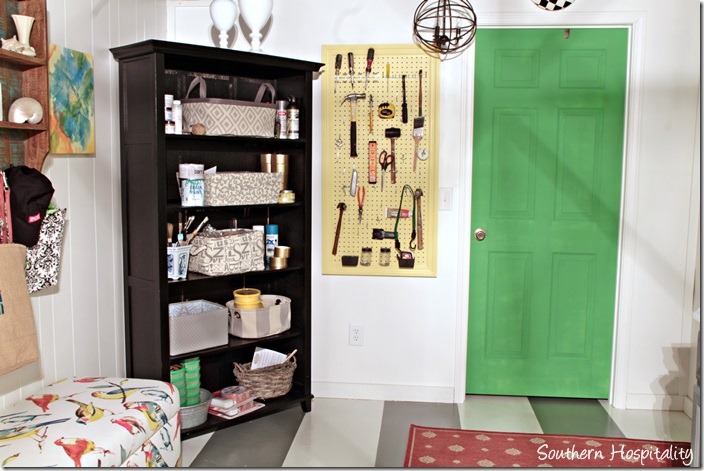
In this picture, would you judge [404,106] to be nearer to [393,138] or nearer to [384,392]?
[393,138]

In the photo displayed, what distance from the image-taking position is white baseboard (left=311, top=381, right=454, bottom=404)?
3730 mm

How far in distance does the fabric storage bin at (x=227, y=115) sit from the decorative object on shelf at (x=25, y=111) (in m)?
0.78

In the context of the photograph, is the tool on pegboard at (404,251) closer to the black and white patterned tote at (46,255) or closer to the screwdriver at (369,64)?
the screwdriver at (369,64)

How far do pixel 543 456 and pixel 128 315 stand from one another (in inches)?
75.5

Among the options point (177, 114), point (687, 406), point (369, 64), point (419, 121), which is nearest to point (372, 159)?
point (419, 121)

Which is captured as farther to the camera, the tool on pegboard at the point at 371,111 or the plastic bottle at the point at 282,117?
the tool on pegboard at the point at 371,111

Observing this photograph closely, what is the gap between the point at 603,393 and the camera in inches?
148

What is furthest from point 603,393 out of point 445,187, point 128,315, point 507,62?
point 128,315

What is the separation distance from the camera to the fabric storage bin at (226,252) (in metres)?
3.14

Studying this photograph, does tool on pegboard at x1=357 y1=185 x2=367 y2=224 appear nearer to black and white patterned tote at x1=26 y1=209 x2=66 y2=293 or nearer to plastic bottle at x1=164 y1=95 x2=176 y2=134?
plastic bottle at x1=164 y1=95 x2=176 y2=134

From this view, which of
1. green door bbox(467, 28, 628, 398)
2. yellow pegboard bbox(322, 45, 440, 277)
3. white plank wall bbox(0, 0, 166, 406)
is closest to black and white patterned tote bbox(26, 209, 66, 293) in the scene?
white plank wall bbox(0, 0, 166, 406)

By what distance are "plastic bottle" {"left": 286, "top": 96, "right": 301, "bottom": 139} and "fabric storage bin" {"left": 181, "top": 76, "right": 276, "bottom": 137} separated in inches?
3.3

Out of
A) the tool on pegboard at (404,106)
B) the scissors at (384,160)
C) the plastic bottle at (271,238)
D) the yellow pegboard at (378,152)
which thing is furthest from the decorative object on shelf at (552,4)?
the plastic bottle at (271,238)

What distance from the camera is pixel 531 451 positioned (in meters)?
3.09
